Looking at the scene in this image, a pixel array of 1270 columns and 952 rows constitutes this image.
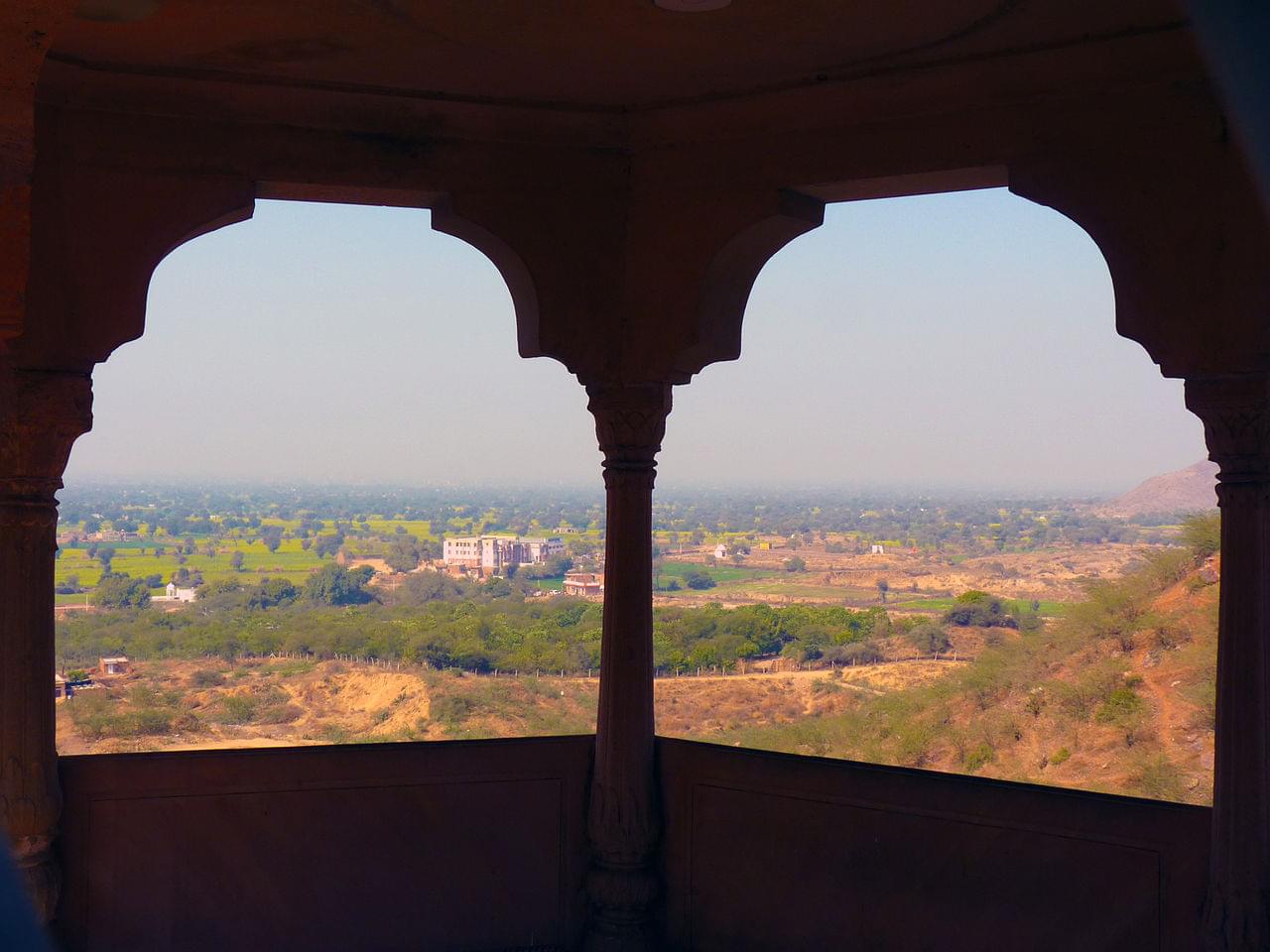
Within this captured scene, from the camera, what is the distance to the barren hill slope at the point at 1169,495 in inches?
2544

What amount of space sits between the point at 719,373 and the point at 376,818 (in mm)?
76924

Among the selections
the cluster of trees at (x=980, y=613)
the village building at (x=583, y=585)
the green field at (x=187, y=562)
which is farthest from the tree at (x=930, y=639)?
the green field at (x=187, y=562)

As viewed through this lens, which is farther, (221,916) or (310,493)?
(310,493)

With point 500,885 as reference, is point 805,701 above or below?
below

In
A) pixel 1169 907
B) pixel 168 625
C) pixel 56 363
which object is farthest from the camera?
pixel 168 625

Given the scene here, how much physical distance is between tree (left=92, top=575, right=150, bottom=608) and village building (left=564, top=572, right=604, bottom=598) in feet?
62.3

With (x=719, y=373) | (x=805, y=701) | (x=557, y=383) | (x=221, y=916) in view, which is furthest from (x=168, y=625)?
(x=221, y=916)

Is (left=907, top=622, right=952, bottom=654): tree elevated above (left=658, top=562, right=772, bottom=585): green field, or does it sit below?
below

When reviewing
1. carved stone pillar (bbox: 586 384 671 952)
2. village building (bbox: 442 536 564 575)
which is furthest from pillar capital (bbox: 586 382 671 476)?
village building (bbox: 442 536 564 575)

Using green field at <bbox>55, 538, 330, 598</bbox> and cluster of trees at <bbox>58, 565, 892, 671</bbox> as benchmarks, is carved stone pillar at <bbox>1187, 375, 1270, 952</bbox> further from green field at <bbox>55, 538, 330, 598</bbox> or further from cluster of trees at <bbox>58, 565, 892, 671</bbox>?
green field at <bbox>55, 538, 330, 598</bbox>

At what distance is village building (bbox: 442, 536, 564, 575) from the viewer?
64062mm

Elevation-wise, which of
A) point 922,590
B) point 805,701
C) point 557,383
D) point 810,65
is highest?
point 557,383

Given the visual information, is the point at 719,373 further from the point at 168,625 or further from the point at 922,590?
the point at 168,625

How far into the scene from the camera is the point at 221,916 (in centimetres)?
729
